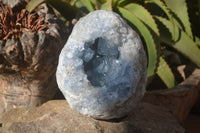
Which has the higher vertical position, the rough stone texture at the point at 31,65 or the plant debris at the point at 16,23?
the plant debris at the point at 16,23

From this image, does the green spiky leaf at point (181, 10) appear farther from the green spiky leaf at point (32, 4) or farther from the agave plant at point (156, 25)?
the green spiky leaf at point (32, 4)

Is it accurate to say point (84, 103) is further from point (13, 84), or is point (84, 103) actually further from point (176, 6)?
point (176, 6)

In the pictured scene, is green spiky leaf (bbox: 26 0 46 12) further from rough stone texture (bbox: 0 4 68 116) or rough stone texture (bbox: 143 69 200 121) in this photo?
rough stone texture (bbox: 143 69 200 121)

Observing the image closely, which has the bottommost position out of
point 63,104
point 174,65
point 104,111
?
point 174,65

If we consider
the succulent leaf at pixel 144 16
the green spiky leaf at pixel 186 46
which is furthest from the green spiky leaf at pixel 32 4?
the green spiky leaf at pixel 186 46

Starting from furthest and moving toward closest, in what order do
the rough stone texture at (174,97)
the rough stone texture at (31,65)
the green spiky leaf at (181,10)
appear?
the green spiky leaf at (181,10) → the rough stone texture at (174,97) → the rough stone texture at (31,65)

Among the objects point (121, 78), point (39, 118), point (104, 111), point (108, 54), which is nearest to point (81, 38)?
point (108, 54)

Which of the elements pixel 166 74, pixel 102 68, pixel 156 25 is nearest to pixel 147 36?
pixel 156 25
